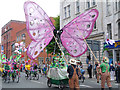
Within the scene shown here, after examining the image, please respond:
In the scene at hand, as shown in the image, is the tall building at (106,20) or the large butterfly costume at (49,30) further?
the tall building at (106,20)

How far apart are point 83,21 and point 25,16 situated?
11.7 feet

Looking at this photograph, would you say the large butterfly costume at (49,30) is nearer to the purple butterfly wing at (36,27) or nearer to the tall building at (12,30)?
the purple butterfly wing at (36,27)

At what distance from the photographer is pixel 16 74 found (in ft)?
57.7

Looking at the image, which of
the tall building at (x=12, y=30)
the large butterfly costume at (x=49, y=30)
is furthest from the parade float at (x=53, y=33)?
the tall building at (x=12, y=30)

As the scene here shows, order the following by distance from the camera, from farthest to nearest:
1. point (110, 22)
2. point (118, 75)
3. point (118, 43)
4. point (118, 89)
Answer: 1. point (110, 22)
2. point (118, 43)
3. point (118, 75)
4. point (118, 89)

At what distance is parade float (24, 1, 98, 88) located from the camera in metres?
12.1

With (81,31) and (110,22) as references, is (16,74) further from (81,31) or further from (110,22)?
(110,22)

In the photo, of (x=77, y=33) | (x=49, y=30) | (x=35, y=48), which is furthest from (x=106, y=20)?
(x=35, y=48)

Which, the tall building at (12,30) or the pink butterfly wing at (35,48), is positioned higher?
the tall building at (12,30)

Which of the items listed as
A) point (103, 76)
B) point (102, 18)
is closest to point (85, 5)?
point (102, 18)

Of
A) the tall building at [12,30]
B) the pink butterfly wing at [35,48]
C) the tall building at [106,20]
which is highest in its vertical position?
→ the tall building at [12,30]

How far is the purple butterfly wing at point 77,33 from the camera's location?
1302 cm

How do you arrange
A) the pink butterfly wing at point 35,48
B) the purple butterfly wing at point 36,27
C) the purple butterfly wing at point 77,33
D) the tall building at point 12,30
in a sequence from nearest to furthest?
the purple butterfly wing at point 36,27 → the pink butterfly wing at point 35,48 → the purple butterfly wing at point 77,33 → the tall building at point 12,30

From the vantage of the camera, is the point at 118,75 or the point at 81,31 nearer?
the point at 81,31
